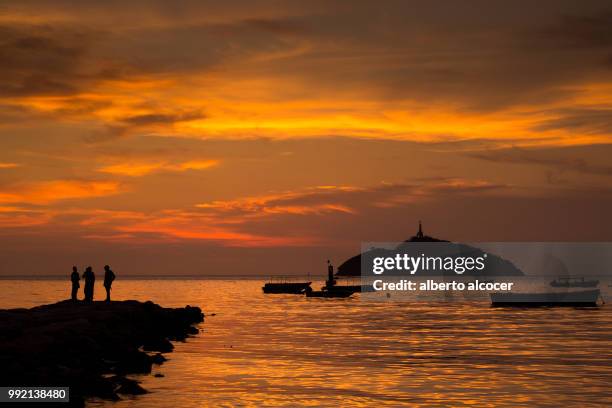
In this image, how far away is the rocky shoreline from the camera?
29.4 meters

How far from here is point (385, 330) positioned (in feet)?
231

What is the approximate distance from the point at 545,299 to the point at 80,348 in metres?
105

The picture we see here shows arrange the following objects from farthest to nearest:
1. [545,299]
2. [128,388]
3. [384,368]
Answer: [545,299] → [384,368] → [128,388]

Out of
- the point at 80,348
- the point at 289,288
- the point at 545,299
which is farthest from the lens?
the point at 289,288

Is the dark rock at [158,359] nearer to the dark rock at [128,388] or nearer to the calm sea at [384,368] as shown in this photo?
the calm sea at [384,368]

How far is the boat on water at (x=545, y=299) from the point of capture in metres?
127

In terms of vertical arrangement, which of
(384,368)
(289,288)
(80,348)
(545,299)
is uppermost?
(289,288)

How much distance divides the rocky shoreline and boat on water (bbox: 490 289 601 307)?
77.3m

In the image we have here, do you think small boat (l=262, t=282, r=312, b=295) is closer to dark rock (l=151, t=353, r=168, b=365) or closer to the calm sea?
the calm sea

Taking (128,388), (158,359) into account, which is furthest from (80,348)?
(158,359)

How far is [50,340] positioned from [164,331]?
30.1 m

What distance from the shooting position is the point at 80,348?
121 feet

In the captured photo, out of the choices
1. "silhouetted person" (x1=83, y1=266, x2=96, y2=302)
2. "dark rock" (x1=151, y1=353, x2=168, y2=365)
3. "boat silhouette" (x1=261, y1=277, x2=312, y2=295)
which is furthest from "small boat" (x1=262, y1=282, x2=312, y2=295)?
"dark rock" (x1=151, y1=353, x2=168, y2=365)

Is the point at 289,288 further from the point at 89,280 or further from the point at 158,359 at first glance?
the point at 158,359
